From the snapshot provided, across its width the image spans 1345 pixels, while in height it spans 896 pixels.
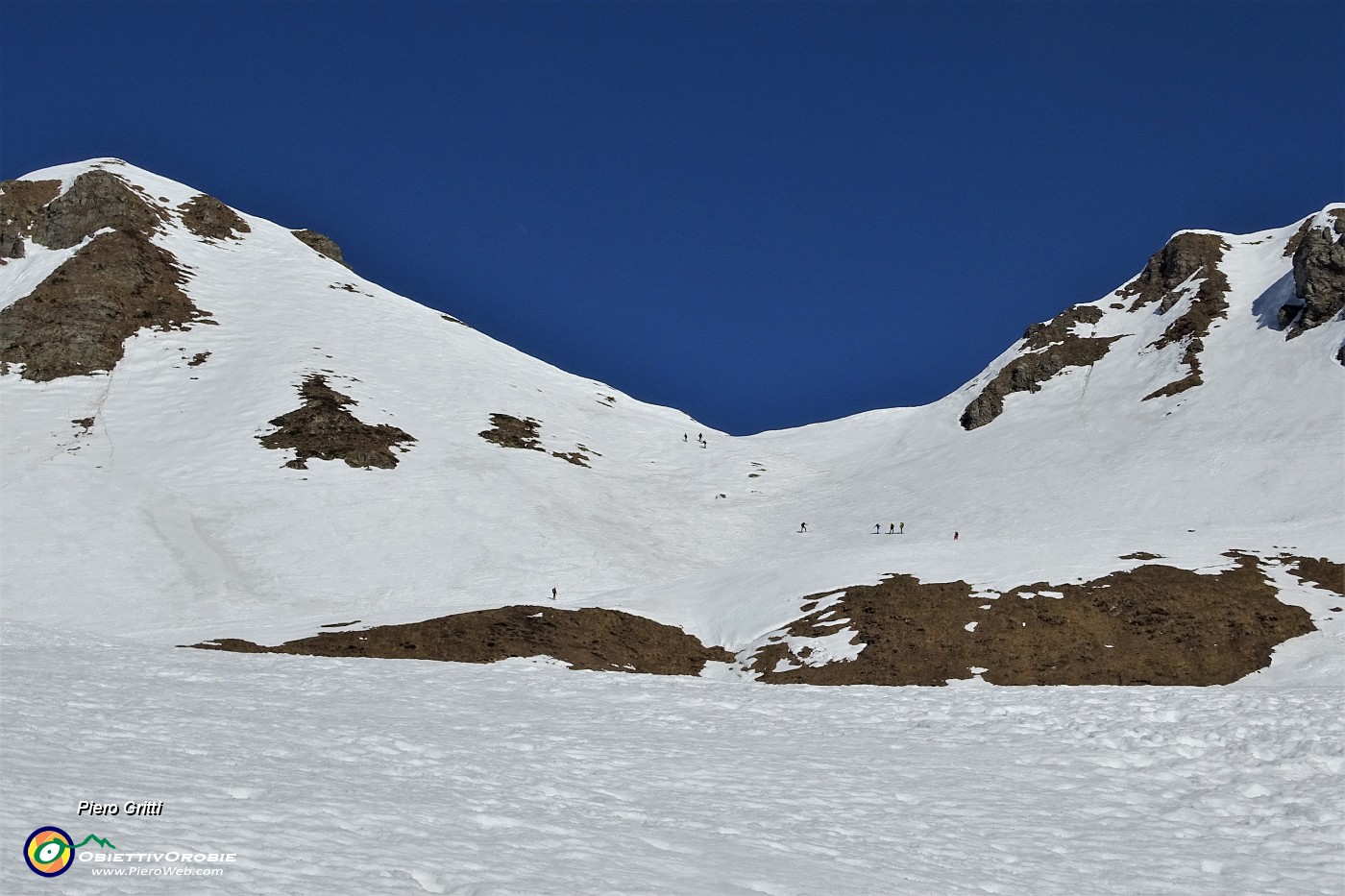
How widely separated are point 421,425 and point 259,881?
282 feet

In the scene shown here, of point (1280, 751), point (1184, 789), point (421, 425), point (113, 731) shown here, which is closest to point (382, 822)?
point (113, 731)

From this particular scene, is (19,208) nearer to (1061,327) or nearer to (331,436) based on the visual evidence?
(331,436)

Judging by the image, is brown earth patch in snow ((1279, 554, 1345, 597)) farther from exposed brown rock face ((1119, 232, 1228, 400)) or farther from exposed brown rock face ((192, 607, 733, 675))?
exposed brown rock face ((1119, 232, 1228, 400))

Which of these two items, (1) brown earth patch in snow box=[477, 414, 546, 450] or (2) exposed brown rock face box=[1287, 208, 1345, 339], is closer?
(2) exposed brown rock face box=[1287, 208, 1345, 339]

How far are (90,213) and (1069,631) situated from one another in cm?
12085

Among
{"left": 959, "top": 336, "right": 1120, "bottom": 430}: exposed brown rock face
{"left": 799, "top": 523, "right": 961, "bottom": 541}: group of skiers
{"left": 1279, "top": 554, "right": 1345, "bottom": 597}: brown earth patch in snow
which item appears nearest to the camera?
{"left": 1279, "top": 554, "right": 1345, "bottom": 597}: brown earth patch in snow

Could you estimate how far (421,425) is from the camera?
9175cm

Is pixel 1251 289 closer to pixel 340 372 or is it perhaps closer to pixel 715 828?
pixel 340 372

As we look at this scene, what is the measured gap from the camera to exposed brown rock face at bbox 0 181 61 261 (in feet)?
371

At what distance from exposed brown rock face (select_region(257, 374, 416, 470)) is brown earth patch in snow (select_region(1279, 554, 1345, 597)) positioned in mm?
62494

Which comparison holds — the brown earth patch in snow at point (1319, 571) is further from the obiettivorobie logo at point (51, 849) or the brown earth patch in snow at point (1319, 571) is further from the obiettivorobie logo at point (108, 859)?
the obiettivorobie logo at point (51, 849)

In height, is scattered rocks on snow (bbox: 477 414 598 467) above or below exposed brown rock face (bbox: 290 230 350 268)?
below

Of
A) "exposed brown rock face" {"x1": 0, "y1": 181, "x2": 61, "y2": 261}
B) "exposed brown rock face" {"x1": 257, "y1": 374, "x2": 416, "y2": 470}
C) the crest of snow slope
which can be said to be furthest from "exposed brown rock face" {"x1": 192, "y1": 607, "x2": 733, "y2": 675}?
"exposed brown rock face" {"x1": 0, "y1": 181, "x2": 61, "y2": 261}

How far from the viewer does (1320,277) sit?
90.9m
